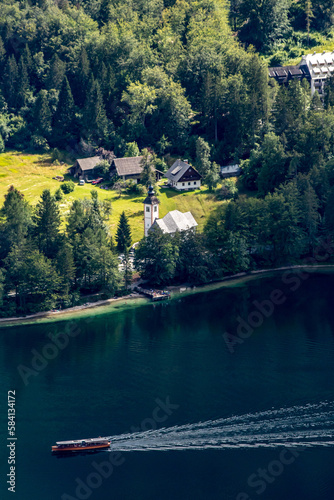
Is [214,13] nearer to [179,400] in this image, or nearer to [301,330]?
[301,330]

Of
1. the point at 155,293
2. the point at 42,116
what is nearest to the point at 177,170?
the point at 42,116

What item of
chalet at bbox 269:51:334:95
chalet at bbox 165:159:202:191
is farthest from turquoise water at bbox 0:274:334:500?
chalet at bbox 269:51:334:95

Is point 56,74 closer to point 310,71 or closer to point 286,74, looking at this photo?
point 286,74

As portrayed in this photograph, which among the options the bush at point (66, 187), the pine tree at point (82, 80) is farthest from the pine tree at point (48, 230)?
the pine tree at point (82, 80)

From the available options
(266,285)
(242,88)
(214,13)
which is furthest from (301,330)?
(214,13)

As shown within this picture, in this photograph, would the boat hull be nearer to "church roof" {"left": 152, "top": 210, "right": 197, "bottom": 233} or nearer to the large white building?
"church roof" {"left": 152, "top": 210, "right": 197, "bottom": 233}
